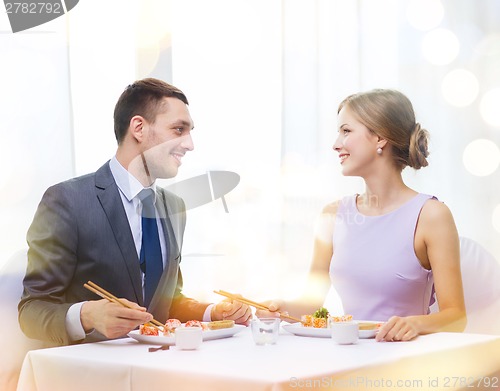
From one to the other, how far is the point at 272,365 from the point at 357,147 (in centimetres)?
114

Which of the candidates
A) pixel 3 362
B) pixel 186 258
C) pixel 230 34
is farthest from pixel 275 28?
pixel 3 362

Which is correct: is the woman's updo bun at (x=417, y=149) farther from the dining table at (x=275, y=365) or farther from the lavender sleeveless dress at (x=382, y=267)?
the dining table at (x=275, y=365)

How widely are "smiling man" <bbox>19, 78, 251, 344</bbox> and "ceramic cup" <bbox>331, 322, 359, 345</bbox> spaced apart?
Answer: 410 mm

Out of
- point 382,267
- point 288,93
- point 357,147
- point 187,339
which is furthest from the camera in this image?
point 288,93

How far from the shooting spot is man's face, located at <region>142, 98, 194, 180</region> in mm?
2113

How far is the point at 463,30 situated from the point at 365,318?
4.93 ft

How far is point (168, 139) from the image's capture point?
7.18 feet

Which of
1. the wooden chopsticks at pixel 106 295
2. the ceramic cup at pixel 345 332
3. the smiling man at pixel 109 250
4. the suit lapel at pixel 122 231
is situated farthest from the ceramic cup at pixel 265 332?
the suit lapel at pixel 122 231

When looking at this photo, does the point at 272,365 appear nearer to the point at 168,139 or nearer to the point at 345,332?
the point at 345,332

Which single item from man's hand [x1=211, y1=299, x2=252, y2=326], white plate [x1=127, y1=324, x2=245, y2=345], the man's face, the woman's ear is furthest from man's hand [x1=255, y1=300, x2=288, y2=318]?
the woman's ear

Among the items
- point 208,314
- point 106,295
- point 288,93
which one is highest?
point 288,93

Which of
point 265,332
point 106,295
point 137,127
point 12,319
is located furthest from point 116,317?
point 137,127

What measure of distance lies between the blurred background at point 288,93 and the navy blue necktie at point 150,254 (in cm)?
86

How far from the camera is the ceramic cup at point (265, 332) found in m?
1.42
